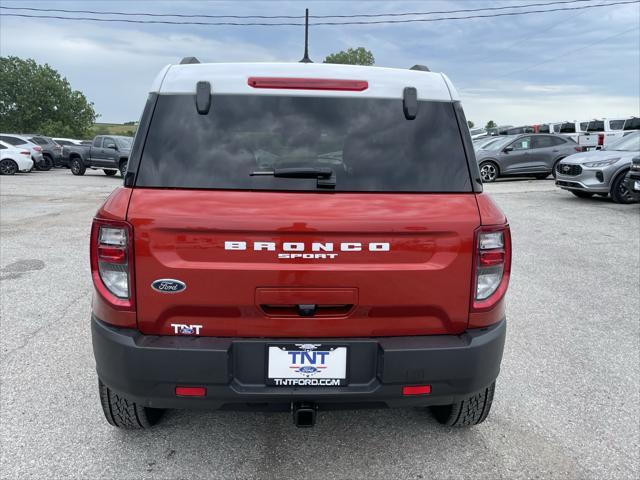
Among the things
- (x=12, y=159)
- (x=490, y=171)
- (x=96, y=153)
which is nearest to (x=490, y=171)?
(x=490, y=171)

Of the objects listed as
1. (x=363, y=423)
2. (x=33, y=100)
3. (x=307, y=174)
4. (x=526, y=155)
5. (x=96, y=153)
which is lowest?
(x=363, y=423)

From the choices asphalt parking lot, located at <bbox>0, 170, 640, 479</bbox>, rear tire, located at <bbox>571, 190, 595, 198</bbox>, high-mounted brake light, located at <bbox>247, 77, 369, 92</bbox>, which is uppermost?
high-mounted brake light, located at <bbox>247, 77, 369, 92</bbox>

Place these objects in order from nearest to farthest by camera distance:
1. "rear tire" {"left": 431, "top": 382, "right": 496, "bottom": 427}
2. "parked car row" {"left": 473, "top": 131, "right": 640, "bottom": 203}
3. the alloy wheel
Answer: "rear tire" {"left": 431, "top": 382, "right": 496, "bottom": 427} → "parked car row" {"left": 473, "top": 131, "right": 640, "bottom": 203} → the alloy wheel

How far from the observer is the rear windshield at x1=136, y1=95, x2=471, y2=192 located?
218 centimetres

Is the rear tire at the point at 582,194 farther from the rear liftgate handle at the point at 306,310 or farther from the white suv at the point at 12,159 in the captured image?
the white suv at the point at 12,159

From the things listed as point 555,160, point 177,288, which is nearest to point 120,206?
point 177,288

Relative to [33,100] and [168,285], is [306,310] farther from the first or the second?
[33,100]

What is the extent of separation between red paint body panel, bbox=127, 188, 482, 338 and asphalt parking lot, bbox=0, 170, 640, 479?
2.72 feet

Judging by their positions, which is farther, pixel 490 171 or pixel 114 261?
pixel 490 171

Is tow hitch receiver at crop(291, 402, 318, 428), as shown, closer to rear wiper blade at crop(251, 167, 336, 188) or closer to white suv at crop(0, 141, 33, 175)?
rear wiper blade at crop(251, 167, 336, 188)

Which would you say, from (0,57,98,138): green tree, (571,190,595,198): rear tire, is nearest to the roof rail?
(571,190,595,198): rear tire

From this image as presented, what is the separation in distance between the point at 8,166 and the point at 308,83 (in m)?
23.6

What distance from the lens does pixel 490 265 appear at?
2252 mm

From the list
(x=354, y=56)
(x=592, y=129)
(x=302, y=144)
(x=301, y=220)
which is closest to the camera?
(x=301, y=220)
